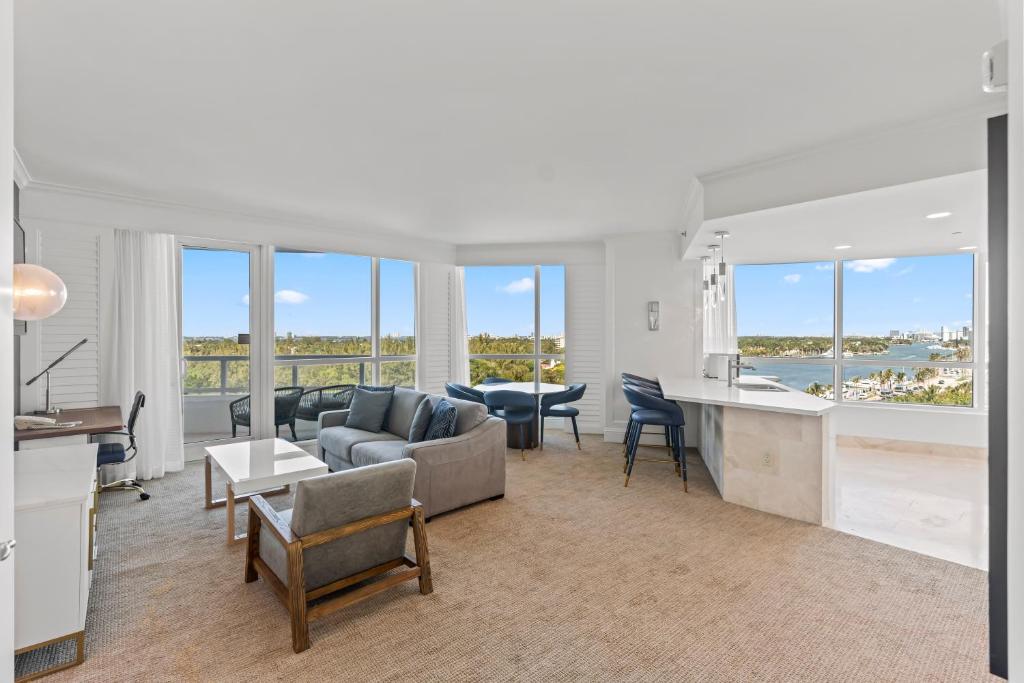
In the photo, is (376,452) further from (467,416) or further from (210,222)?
(210,222)

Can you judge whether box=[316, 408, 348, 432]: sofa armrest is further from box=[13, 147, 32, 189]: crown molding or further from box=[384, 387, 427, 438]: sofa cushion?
box=[13, 147, 32, 189]: crown molding

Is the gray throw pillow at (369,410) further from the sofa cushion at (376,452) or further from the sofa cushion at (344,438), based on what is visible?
the sofa cushion at (376,452)

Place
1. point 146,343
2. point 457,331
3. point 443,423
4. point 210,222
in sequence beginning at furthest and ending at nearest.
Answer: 1. point 457,331
2. point 210,222
3. point 146,343
4. point 443,423

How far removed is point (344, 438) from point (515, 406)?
6.20 feet

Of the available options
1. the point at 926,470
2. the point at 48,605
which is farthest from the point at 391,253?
the point at 926,470

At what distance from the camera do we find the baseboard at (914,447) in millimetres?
5241

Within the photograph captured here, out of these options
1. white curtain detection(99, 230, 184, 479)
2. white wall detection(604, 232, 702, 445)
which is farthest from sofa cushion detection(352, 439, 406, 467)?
white wall detection(604, 232, 702, 445)

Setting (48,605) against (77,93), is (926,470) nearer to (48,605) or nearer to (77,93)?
(48,605)

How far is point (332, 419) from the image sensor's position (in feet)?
16.2

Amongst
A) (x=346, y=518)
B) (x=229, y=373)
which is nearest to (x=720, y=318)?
(x=346, y=518)

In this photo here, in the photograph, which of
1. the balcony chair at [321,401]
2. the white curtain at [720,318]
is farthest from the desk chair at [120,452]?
the white curtain at [720,318]

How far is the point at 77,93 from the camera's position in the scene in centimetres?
248

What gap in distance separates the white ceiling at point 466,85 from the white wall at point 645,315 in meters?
2.02

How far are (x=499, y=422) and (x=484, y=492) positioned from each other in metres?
0.57
